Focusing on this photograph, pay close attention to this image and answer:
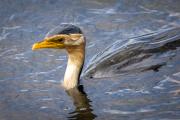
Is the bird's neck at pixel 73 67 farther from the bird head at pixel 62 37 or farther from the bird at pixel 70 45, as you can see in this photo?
the bird head at pixel 62 37

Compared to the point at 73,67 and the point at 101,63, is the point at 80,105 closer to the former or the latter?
the point at 73,67

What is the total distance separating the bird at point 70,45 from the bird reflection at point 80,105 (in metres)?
0.14

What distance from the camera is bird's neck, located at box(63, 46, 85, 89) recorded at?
11797mm

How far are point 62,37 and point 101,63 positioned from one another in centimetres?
105

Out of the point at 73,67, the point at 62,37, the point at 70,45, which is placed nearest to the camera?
the point at 62,37

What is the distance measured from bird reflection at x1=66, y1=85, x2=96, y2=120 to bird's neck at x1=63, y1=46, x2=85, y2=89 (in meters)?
0.12

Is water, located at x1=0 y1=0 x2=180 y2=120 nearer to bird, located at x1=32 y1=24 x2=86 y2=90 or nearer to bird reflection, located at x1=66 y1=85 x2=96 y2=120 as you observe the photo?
bird reflection, located at x1=66 y1=85 x2=96 y2=120

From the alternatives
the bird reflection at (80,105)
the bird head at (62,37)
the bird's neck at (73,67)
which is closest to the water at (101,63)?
the bird reflection at (80,105)

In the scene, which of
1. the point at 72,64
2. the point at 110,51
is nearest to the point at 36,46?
the point at 72,64

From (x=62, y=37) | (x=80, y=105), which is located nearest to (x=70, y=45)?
(x=62, y=37)

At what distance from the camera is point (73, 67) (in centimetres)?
1186

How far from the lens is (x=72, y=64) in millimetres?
11844

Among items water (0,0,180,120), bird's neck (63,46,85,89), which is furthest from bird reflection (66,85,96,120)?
bird's neck (63,46,85,89)

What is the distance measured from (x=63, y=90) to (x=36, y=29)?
2550mm
